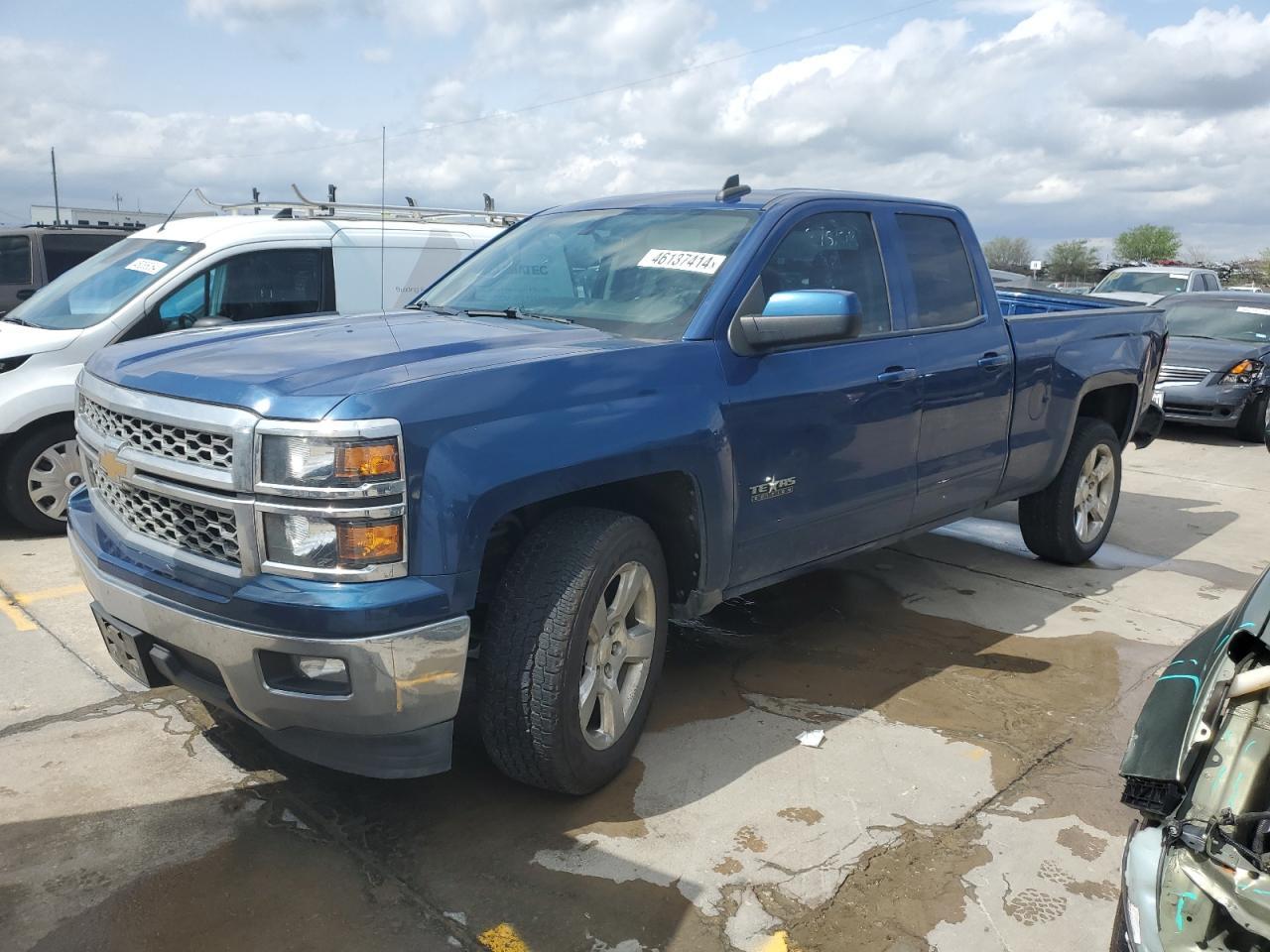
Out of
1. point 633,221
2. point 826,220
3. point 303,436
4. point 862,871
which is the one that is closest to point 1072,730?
point 862,871

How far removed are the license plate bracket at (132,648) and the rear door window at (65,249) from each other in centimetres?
754

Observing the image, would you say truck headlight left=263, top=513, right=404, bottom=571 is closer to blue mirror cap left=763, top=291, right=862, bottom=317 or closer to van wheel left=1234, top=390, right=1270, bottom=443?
blue mirror cap left=763, top=291, right=862, bottom=317

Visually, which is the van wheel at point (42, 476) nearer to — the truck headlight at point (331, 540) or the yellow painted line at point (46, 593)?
the yellow painted line at point (46, 593)

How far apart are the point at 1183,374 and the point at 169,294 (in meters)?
10.6

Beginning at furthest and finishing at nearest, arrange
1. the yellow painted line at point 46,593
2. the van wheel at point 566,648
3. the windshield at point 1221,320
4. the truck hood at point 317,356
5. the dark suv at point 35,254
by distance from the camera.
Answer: the windshield at point 1221,320 → the dark suv at point 35,254 → the yellow painted line at point 46,593 → the van wheel at point 566,648 → the truck hood at point 317,356

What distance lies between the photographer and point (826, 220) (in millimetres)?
4359

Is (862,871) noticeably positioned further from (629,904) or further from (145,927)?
(145,927)

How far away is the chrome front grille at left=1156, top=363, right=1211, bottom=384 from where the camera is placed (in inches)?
471

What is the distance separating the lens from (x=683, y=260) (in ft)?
13.1

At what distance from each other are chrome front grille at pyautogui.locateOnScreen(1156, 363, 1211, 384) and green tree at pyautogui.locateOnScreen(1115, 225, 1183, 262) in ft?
233

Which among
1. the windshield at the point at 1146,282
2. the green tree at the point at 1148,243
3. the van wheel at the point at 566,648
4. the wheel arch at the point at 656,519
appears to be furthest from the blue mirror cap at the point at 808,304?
the green tree at the point at 1148,243

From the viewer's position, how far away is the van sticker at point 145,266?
22.2ft

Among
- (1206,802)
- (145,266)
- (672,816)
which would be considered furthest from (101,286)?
(1206,802)

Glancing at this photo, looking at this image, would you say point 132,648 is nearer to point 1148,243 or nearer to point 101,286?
point 101,286
